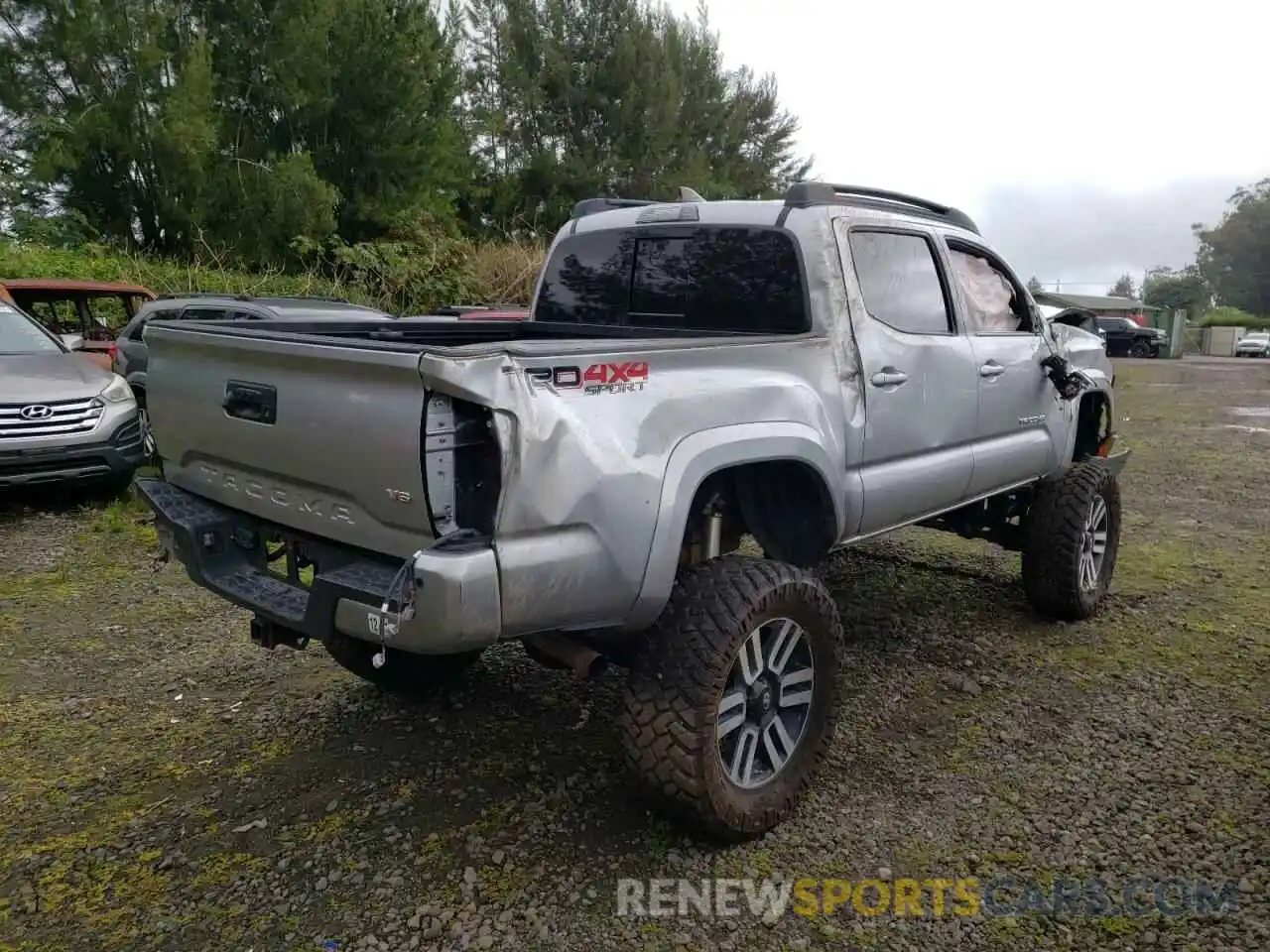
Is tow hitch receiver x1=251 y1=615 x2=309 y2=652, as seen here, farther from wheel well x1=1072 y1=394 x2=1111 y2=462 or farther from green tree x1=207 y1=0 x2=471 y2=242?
green tree x1=207 y1=0 x2=471 y2=242

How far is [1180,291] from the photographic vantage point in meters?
76.7

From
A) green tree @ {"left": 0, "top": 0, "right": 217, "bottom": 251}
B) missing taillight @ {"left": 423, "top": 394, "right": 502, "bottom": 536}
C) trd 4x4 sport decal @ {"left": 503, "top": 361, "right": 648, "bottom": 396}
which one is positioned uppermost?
green tree @ {"left": 0, "top": 0, "right": 217, "bottom": 251}

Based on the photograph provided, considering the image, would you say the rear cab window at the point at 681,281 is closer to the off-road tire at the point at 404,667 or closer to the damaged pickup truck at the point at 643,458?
the damaged pickup truck at the point at 643,458

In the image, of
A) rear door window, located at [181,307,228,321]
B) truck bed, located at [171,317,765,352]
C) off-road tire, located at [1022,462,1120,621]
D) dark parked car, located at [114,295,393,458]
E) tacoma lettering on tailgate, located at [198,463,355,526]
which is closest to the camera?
tacoma lettering on tailgate, located at [198,463,355,526]

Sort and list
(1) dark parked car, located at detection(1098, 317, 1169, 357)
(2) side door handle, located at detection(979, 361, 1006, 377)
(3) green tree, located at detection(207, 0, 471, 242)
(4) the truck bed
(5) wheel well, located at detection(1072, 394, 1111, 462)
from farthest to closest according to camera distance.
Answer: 1. (1) dark parked car, located at detection(1098, 317, 1169, 357)
2. (3) green tree, located at detection(207, 0, 471, 242)
3. (5) wheel well, located at detection(1072, 394, 1111, 462)
4. (2) side door handle, located at detection(979, 361, 1006, 377)
5. (4) the truck bed

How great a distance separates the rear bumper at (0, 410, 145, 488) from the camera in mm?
6398

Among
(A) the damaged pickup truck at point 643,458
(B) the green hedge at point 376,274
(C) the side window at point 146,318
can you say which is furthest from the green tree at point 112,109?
(A) the damaged pickup truck at point 643,458

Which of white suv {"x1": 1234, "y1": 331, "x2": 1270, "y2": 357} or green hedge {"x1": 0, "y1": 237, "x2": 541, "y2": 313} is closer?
green hedge {"x1": 0, "y1": 237, "x2": 541, "y2": 313}

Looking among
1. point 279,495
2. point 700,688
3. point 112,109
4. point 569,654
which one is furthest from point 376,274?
point 700,688

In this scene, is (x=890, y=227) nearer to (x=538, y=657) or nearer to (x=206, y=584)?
(x=538, y=657)

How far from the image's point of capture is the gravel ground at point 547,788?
255cm

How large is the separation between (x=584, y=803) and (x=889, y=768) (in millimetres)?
1098

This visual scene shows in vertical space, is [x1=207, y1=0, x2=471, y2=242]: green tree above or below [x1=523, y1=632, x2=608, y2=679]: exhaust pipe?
above

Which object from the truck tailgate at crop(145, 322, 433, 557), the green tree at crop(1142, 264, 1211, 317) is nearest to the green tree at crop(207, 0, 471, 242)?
the truck tailgate at crop(145, 322, 433, 557)
